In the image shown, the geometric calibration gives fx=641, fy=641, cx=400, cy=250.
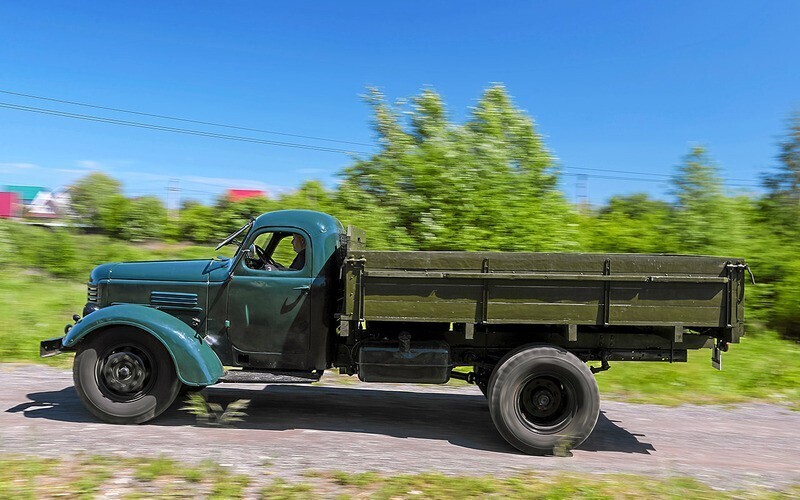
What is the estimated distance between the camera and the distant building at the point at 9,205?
20156 millimetres

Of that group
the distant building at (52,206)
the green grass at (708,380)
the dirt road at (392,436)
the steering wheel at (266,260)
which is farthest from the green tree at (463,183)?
the distant building at (52,206)

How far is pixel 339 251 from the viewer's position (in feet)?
21.2

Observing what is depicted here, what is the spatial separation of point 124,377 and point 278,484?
7.92ft

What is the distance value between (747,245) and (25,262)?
54.2ft

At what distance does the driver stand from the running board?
3.37 ft

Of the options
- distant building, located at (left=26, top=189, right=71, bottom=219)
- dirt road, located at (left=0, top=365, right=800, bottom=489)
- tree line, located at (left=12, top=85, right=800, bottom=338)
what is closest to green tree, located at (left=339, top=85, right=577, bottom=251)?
tree line, located at (left=12, top=85, right=800, bottom=338)

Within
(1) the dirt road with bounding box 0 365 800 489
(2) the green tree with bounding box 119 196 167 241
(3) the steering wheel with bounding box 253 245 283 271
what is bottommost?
(1) the dirt road with bounding box 0 365 800 489

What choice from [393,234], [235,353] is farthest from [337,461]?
[393,234]

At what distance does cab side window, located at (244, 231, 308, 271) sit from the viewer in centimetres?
634

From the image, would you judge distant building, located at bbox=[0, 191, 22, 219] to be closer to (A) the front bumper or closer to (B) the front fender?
(A) the front bumper

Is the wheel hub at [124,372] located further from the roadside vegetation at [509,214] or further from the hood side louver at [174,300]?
the roadside vegetation at [509,214]

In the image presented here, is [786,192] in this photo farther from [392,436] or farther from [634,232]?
[392,436]

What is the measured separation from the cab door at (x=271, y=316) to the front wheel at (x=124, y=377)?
0.70m

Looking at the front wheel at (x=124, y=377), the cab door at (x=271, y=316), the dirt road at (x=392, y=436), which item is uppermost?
the cab door at (x=271, y=316)
